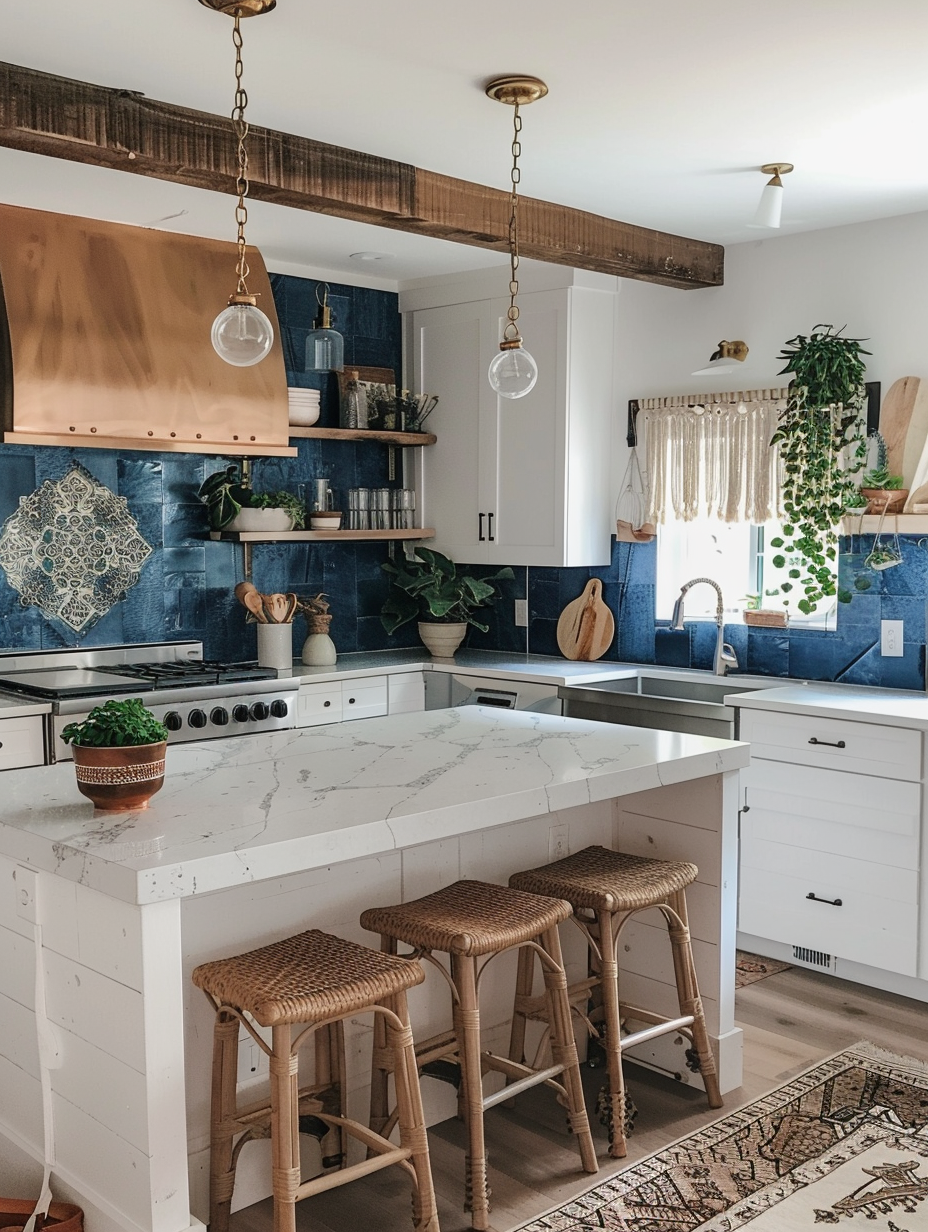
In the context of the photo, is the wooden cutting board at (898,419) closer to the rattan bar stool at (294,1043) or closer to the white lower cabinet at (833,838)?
the white lower cabinet at (833,838)

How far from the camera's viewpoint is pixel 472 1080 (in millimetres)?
2469

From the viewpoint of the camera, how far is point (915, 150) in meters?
3.48

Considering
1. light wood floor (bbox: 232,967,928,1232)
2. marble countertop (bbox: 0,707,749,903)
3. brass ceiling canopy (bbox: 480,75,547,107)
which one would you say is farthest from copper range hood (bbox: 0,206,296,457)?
light wood floor (bbox: 232,967,928,1232)

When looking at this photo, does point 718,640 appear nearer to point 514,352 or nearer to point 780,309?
point 780,309

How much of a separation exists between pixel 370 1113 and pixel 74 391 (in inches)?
99.9

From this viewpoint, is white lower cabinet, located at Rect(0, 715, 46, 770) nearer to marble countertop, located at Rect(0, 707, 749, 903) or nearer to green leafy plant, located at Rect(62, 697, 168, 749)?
marble countertop, located at Rect(0, 707, 749, 903)

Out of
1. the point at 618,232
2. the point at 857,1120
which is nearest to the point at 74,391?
the point at 618,232

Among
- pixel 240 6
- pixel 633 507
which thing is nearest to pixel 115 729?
pixel 240 6

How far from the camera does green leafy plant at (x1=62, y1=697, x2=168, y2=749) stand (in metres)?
2.28

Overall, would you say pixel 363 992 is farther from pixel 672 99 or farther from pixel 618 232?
pixel 618 232

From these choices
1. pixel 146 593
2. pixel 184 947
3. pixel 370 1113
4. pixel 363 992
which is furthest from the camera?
pixel 146 593

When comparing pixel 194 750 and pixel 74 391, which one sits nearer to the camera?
pixel 194 750

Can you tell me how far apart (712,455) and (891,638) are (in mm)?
1030

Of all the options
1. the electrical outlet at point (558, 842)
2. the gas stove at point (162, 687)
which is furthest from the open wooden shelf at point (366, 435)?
the electrical outlet at point (558, 842)
